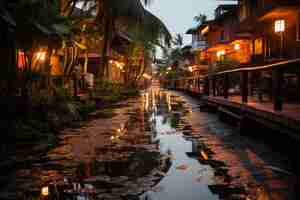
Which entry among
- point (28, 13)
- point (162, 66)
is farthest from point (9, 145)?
point (162, 66)

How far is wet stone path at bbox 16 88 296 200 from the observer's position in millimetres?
6023

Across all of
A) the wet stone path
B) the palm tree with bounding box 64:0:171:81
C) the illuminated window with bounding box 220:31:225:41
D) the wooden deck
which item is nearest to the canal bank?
the wet stone path

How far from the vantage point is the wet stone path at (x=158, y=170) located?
6023 mm

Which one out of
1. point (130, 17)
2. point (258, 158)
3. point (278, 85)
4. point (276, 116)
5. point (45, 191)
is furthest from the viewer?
point (130, 17)

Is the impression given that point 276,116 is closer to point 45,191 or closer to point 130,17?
point 45,191

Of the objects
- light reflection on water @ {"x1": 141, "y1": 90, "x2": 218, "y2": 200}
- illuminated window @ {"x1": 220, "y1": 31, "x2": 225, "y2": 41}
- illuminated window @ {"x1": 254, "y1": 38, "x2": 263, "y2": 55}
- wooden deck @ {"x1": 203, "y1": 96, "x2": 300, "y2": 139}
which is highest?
illuminated window @ {"x1": 220, "y1": 31, "x2": 225, "y2": 41}

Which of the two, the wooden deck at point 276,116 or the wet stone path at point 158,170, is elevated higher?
the wooden deck at point 276,116

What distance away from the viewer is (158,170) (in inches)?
298

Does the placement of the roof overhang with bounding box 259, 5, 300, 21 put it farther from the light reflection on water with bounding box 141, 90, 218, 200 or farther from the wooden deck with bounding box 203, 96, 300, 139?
the light reflection on water with bounding box 141, 90, 218, 200

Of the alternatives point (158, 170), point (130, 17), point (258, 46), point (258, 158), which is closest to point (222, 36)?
point (258, 46)

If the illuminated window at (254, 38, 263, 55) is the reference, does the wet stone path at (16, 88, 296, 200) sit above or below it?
below

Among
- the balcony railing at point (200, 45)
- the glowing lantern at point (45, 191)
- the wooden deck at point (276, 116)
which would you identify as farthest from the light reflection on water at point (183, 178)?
the balcony railing at point (200, 45)

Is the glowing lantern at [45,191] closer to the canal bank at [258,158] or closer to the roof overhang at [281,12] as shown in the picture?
the canal bank at [258,158]

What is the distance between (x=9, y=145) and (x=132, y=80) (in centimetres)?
3958
